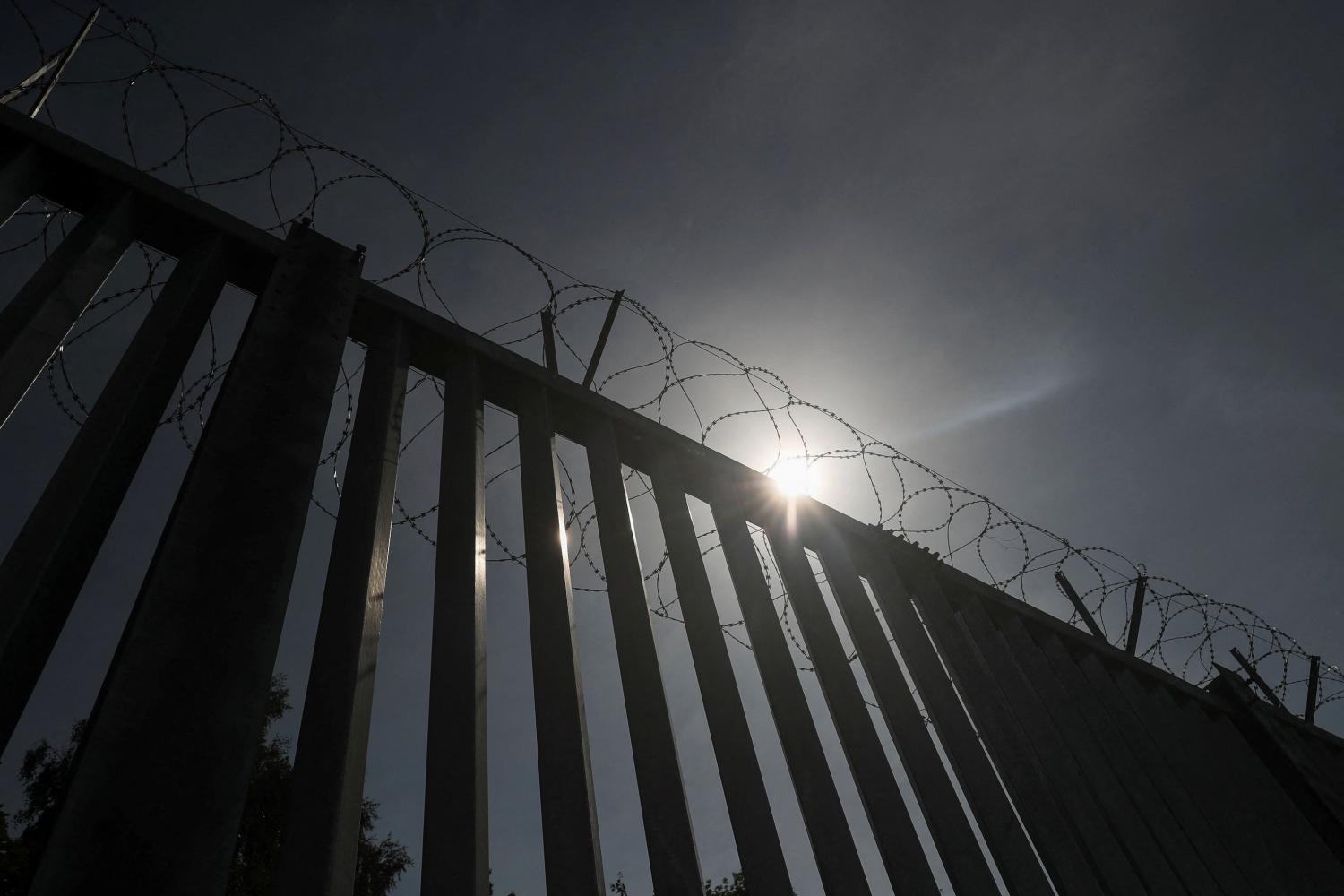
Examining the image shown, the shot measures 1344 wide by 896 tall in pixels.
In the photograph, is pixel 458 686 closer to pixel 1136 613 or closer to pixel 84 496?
pixel 84 496

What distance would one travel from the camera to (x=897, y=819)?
339cm

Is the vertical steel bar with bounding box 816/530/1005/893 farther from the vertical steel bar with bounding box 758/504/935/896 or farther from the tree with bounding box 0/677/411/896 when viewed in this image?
the tree with bounding box 0/677/411/896

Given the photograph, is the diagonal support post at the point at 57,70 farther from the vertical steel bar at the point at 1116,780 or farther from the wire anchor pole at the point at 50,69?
the vertical steel bar at the point at 1116,780

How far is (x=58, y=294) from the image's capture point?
2.69m

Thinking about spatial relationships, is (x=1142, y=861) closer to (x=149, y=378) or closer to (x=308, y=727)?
(x=308, y=727)

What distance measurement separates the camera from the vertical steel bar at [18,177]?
2865mm

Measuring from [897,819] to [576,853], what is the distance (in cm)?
171

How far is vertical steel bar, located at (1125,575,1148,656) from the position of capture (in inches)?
297

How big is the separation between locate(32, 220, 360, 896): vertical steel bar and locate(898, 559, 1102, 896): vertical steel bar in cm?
397

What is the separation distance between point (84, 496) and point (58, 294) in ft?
2.99

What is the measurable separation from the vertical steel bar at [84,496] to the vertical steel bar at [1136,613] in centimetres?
801

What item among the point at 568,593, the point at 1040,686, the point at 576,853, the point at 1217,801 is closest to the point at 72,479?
the point at 568,593

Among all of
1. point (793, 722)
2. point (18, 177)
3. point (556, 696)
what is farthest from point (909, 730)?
point (18, 177)

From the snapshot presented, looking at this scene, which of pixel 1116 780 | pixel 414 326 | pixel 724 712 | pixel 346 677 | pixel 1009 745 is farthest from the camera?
pixel 1116 780
